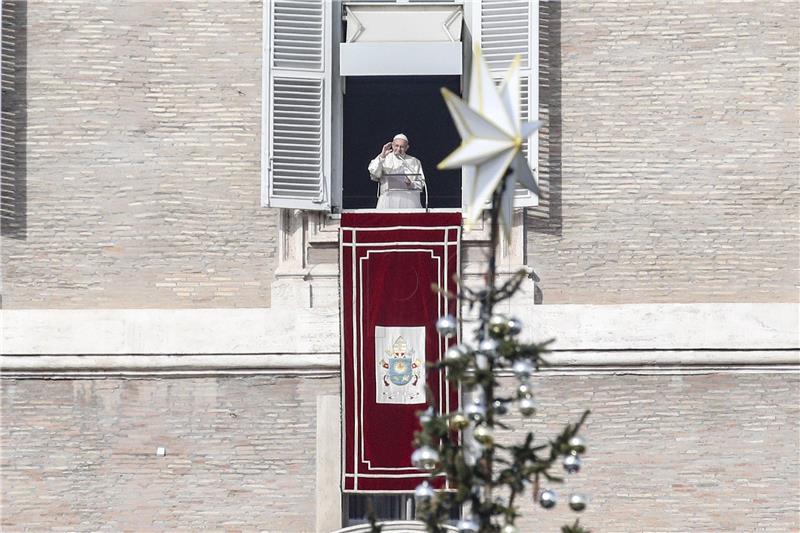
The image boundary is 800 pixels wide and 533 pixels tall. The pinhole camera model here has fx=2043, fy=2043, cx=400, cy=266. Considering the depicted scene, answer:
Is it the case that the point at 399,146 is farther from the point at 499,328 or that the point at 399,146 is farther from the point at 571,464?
the point at 571,464

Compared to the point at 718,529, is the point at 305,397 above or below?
above

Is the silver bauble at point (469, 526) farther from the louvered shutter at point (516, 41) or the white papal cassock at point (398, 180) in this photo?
the white papal cassock at point (398, 180)

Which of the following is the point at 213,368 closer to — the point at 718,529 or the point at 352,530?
the point at 352,530

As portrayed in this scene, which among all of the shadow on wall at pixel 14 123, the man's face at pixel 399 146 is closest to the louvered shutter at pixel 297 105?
the man's face at pixel 399 146

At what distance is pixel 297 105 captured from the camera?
16688 millimetres

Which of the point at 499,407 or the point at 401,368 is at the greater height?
the point at 499,407

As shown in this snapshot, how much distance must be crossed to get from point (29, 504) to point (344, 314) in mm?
2940

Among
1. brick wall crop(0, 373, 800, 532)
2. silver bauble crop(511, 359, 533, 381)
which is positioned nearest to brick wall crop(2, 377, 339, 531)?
brick wall crop(0, 373, 800, 532)

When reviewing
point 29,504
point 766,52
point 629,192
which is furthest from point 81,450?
point 766,52

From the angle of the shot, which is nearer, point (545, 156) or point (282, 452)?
point (282, 452)

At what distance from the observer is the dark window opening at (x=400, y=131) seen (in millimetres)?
20672

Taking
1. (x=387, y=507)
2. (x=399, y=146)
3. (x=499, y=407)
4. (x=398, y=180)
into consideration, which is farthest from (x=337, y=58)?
(x=499, y=407)

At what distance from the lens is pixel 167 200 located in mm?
16734

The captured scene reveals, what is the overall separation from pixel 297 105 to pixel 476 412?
5.94 m
